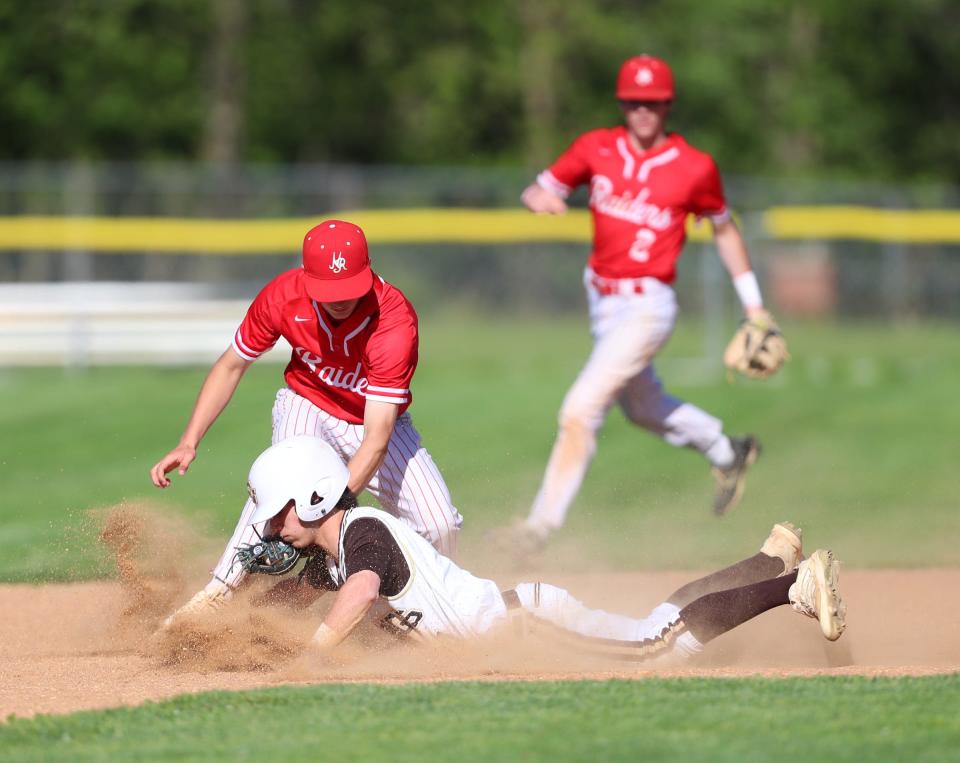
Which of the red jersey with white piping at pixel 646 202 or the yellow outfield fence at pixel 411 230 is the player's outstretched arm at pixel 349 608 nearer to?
the red jersey with white piping at pixel 646 202

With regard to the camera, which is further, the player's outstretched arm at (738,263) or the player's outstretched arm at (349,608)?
the player's outstretched arm at (738,263)

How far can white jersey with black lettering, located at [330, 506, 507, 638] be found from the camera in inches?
219

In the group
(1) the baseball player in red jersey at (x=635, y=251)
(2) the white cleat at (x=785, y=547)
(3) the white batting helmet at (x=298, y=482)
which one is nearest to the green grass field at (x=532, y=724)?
(3) the white batting helmet at (x=298, y=482)

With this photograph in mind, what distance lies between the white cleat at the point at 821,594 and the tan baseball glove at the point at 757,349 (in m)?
2.36

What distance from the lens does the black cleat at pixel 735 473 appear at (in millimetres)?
8328

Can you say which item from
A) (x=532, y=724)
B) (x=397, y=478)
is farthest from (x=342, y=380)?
(x=532, y=724)

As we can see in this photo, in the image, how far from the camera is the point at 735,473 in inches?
328

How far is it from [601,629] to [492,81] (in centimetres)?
3039

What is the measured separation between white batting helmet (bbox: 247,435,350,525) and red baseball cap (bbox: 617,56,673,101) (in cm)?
298

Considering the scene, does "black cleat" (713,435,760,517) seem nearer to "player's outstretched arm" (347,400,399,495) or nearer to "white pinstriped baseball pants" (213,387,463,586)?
"white pinstriped baseball pants" (213,387,463,586)

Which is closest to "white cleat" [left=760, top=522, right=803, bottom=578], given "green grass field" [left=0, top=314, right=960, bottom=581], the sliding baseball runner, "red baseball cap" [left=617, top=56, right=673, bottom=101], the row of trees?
the sliding baseball runner

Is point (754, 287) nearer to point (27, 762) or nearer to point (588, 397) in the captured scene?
point (588, 397)

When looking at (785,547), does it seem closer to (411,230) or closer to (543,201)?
(543,201)

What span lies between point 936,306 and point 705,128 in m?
14.8
